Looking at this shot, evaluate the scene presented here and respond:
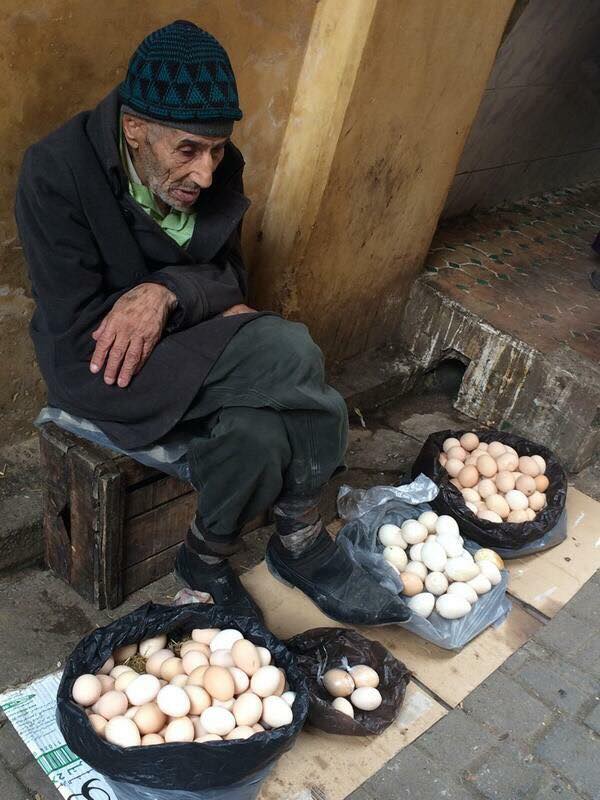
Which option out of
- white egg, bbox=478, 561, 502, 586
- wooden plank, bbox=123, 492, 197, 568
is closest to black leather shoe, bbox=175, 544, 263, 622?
wooden plank, bbox=123, 492, 197, 568

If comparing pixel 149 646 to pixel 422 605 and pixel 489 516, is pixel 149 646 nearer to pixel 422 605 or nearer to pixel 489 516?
pixel 422 605

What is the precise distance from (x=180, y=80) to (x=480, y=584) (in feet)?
6.72

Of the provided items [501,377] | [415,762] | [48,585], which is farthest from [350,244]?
[415,762]

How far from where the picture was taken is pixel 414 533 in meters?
3.13

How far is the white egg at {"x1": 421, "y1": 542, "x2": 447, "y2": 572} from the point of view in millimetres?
2998

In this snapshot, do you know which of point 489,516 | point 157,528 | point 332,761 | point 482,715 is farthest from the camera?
point 489,516

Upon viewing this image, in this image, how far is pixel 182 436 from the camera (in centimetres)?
246

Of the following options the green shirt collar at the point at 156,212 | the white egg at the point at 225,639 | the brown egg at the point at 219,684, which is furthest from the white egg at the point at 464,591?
the green shirt collar at the point at 156,212

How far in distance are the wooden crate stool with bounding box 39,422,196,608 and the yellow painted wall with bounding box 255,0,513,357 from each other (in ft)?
3.98

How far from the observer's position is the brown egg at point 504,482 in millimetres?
3426

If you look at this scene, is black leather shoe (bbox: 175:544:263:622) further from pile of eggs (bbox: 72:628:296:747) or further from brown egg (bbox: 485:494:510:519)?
brown egg (bbox: 485:494:510:519)

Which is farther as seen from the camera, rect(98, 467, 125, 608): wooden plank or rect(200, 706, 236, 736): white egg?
rect(98, 467, 125, 608): wooden plank

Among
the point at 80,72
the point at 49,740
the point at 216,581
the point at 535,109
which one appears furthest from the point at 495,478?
the point at 535,109

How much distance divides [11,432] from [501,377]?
2467 millimetres
